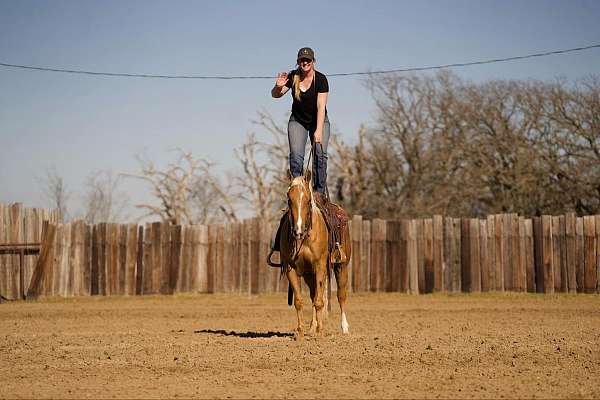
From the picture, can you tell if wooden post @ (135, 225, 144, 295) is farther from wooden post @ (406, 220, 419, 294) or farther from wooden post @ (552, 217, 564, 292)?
wooden post @ (552, 217, 564, 292)

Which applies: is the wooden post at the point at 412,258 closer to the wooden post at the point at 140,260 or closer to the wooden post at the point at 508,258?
the wooden post at the point at 508,258

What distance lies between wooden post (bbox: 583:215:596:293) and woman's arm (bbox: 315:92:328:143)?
14135 mm

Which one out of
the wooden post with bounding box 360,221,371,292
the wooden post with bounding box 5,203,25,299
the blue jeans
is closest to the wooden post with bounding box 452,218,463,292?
the wooden post with bounding box 360,221,371,292

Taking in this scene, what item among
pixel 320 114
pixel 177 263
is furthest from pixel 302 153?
pixel 177 263

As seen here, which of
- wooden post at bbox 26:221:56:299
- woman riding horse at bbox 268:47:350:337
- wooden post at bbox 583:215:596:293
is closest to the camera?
woman riding horse at bbox 268:47:350:337

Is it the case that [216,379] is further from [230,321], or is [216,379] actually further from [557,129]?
[557,129]

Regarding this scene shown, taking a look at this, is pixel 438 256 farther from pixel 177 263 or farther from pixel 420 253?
pixel 177 263

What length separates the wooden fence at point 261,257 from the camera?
2489cm

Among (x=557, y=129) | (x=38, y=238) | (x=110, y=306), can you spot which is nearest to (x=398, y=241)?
(x=110, y=306)

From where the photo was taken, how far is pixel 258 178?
46.3 meters

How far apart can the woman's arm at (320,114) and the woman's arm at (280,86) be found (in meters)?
0.56

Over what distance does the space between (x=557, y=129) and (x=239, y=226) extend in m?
22.3

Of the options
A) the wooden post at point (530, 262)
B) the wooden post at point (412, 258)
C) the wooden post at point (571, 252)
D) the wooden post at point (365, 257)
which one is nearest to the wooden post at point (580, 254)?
the wooden post at point (571, 252)

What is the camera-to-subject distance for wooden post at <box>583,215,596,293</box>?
79.7 ft
